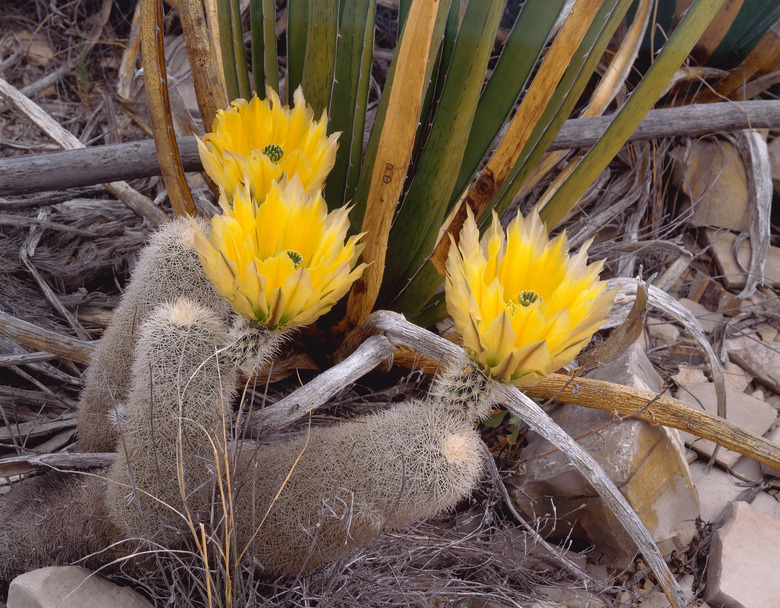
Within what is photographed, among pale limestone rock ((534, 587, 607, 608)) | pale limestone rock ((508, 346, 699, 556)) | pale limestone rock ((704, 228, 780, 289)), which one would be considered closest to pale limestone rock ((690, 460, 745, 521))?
pale limestone rock ((508, 346, 699, 556))

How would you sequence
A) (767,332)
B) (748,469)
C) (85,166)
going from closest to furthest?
(85,166) → (748,469) → (767,332)

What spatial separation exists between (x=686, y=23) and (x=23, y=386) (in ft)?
4.53

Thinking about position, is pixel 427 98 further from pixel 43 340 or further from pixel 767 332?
pixel 767 332

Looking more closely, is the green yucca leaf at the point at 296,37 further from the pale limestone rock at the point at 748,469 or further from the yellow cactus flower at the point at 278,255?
the pale limestone rock at the point at 748,469

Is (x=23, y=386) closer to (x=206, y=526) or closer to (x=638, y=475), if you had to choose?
(x=206, y=526)

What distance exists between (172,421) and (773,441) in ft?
4.12

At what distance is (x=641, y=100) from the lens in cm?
104

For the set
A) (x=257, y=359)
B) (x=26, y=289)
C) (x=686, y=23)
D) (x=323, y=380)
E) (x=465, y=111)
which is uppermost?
(x=686, y=23)

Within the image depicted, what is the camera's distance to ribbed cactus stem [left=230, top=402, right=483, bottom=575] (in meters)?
0.77

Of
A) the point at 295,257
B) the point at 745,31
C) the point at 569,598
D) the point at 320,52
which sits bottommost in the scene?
the point at 569,598

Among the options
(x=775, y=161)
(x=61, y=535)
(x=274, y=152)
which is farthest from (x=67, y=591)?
(x=775, y=161)

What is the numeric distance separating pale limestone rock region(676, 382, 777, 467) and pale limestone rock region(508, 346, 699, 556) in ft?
0.64

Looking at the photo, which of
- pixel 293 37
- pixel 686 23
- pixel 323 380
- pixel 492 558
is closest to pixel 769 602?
pixel 492 558

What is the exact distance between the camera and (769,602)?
112 centimetres
